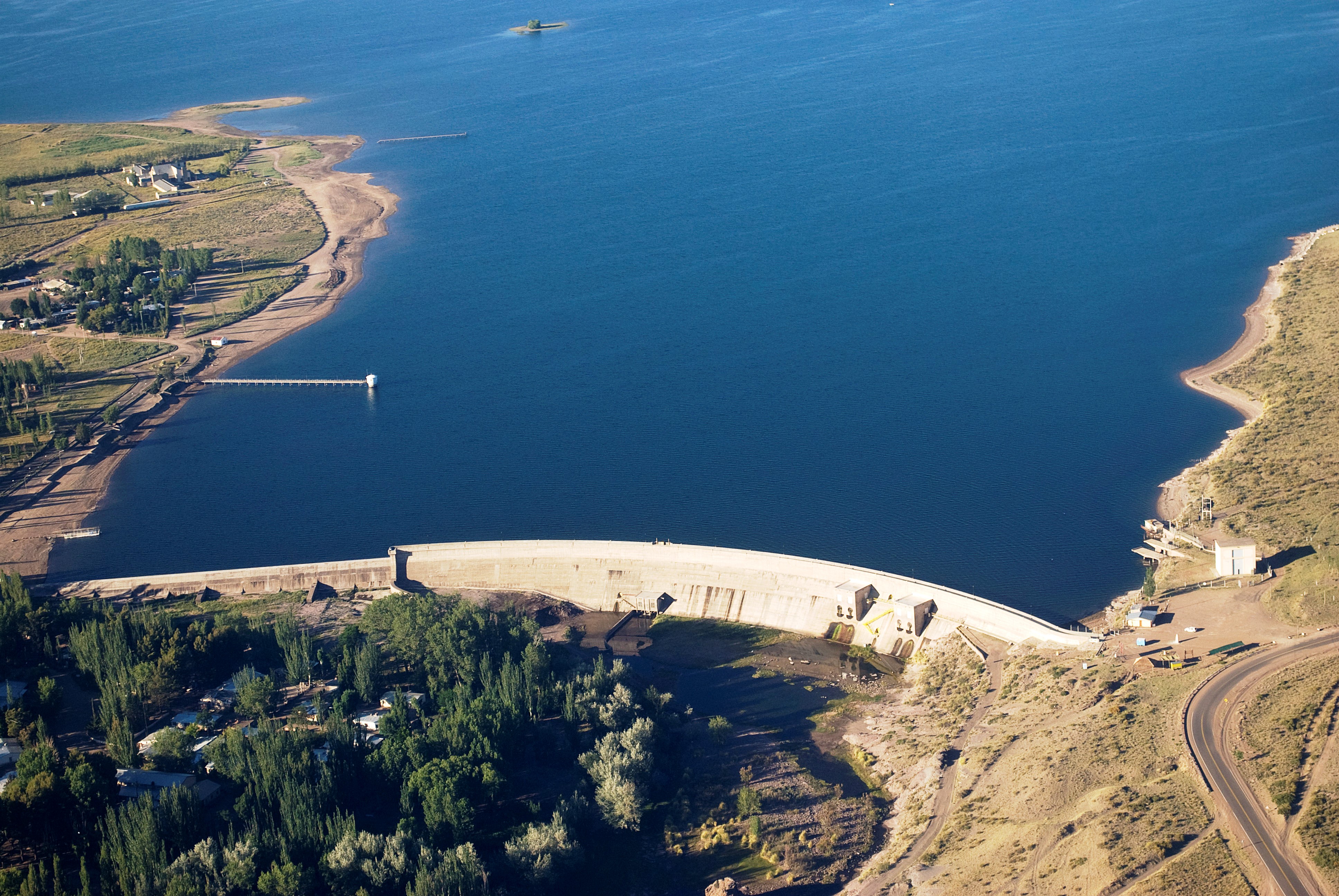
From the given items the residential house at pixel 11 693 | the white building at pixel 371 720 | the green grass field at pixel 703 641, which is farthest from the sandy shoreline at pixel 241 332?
the green grass field at pixel 703 641

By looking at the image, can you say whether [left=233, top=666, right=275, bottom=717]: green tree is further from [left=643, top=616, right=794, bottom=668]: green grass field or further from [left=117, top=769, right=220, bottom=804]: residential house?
[left=643, top=616, right=794, bottom=668]: green grass field

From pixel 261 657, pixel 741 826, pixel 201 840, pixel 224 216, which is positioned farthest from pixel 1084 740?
pixel 224 216

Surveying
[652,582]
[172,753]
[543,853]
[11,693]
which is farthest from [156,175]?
[543,853]

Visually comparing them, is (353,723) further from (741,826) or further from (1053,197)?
(1053,197)

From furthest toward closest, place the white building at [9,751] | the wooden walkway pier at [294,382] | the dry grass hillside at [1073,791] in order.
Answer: the wooden walkway pier at [294,382], the white building at [9,751], the dry grass hillside at [1073,791]

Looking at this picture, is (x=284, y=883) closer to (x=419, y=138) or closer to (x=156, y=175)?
(x=156, y=175)

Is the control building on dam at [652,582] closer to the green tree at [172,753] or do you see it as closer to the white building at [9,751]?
the white building at [9,751]
